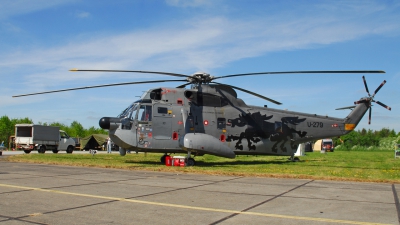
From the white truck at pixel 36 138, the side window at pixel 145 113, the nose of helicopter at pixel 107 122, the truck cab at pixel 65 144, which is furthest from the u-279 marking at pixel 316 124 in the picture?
the truck cab at pixel 65 144

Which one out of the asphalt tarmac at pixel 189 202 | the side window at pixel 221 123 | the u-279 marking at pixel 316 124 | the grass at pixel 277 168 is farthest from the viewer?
the u-279 marking at pixel 316 124

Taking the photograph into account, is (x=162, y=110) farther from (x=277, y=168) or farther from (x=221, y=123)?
(x=277, y=168)

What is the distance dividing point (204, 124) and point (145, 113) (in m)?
3.22

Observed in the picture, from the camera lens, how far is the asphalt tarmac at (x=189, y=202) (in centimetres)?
636

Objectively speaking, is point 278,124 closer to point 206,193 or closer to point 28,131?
point 206,193

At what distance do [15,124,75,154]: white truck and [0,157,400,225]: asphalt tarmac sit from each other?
2827cm

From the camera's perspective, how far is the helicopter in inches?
769

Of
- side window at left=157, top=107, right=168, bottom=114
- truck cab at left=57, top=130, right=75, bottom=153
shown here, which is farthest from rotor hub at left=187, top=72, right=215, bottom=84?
truck cab at left=57, top=130, right=75, bottom=153

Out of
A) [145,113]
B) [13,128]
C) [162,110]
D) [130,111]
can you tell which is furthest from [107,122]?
[13,128]

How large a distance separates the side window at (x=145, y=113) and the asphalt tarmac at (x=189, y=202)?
27.6ft

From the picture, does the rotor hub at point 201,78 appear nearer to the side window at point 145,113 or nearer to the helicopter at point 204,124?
the helicopter at point 204,124

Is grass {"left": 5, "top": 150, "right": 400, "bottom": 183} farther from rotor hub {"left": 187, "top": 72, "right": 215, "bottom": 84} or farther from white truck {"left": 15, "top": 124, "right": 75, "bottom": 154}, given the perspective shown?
white truck {"left": 15, "top": 124, "right": 75, "bottom": 154}

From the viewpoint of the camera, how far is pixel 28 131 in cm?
3819

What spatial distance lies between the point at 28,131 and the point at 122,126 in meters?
22.9
